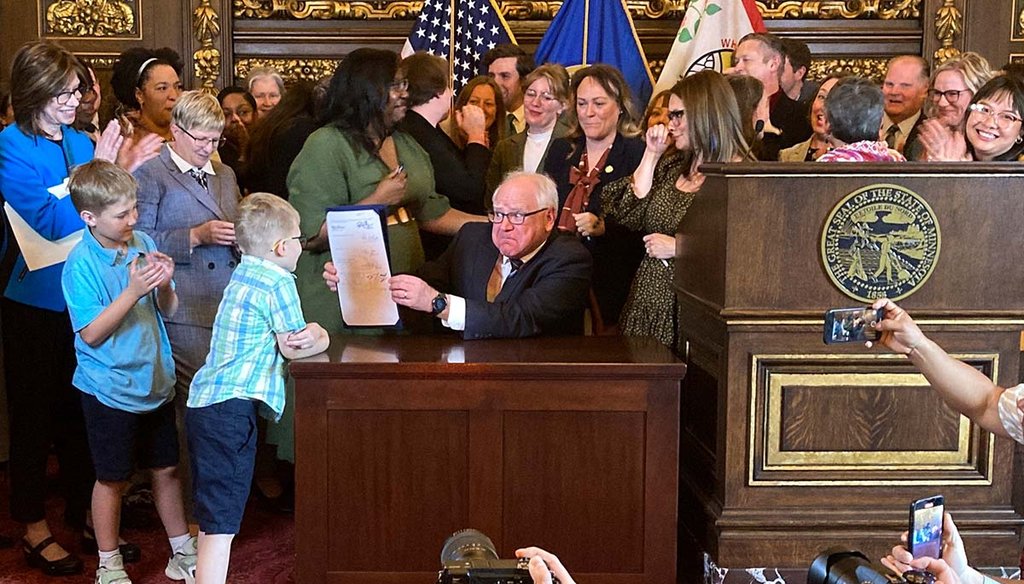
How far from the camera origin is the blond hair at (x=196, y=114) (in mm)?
4051

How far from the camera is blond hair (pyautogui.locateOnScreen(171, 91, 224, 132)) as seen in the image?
4.05 m

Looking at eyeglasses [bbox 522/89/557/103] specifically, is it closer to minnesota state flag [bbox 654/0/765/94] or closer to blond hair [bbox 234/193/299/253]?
minnesota state flag [bbox 654/0/765/94]

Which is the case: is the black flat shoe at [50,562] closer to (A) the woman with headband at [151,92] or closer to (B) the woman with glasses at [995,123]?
(A) the woman with headband at [151,92]

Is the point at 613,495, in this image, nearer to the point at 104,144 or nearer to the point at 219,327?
the point at 219,327

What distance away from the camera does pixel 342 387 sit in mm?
3527

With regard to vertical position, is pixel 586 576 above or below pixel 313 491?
below

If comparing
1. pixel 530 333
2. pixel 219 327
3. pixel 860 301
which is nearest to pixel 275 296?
pixel 219 327

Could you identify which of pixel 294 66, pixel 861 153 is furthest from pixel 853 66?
pixel 861 153

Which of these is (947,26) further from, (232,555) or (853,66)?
(232,555)

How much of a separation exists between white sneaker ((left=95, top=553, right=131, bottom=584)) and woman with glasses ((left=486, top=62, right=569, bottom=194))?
214 centimetres

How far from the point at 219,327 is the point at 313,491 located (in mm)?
548

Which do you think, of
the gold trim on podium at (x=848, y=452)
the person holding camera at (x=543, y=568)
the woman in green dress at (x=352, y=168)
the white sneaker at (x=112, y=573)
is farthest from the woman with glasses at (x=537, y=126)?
the person holding camera at (x=543, y=568)

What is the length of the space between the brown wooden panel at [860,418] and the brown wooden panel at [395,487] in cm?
95

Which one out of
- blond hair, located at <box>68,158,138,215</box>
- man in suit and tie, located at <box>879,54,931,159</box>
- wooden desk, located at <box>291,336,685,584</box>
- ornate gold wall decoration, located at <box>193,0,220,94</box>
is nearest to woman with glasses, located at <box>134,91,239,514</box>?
blond hair, located at <box>68,158,138,215</box>
